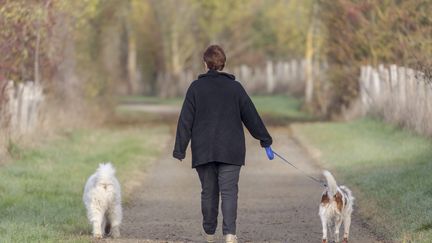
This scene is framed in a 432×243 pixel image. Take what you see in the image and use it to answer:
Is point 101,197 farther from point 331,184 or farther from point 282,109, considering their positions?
point 282,109

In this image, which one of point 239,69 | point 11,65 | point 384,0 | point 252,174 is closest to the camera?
point 252,174

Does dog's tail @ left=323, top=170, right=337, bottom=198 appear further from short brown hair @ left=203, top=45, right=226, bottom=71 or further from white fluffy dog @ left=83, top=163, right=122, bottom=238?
white fluffy dog @ left=83, top=163, right=122, bottom=238

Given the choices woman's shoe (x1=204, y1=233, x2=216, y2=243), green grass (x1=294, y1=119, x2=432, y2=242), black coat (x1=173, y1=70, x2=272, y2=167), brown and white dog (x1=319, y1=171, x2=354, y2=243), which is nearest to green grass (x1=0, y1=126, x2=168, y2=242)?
woman's shoe (x1=204, y1=233, x2=216, y2=243)

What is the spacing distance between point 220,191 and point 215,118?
28.9 inches

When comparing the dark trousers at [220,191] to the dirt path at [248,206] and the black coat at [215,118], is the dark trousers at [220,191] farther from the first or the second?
the dirt path at [248,206]

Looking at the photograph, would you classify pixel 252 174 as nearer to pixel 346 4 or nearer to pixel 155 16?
pixel 346 4

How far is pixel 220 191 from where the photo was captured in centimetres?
994

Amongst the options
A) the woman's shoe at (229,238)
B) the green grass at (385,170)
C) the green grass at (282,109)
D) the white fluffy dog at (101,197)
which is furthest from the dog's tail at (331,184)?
the green grass at (282,109)

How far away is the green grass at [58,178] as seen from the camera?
1084 centimetres

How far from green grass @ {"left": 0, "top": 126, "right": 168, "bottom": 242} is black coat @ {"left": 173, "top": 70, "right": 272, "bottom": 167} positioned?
1.47 meters

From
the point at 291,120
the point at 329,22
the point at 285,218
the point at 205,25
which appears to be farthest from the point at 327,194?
the point at 205,25

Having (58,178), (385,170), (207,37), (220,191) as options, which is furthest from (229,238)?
(207,37)

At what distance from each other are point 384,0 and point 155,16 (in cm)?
3326

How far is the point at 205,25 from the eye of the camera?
55.1 meters
